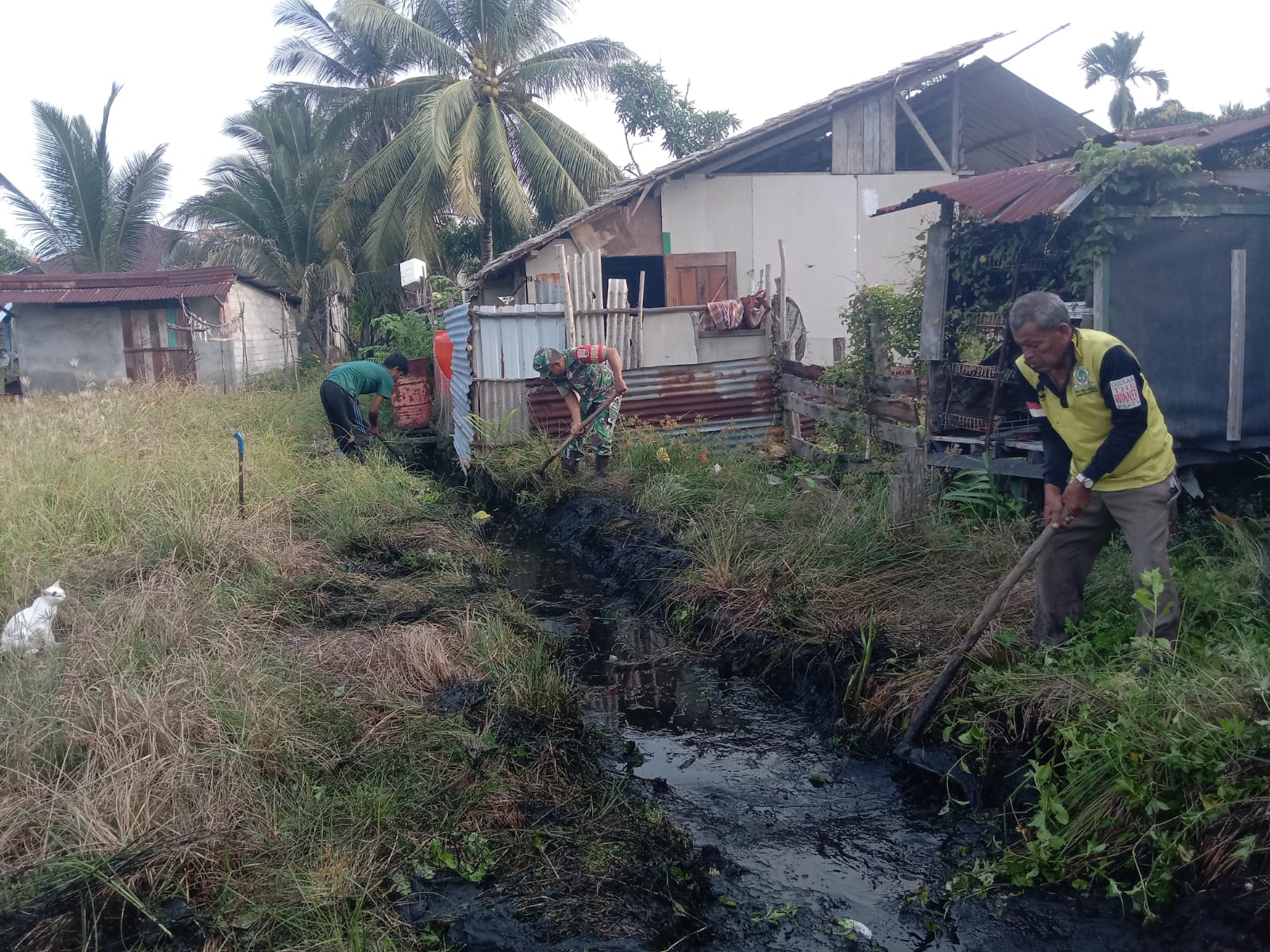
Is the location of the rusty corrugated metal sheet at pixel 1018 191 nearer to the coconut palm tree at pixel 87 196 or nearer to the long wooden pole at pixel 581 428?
the long wooden pole at pixel 581 428

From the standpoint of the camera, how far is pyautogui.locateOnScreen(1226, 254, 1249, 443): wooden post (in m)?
5.38

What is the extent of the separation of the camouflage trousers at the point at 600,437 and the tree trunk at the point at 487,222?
1055 centimetres

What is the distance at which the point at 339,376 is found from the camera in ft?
33.0

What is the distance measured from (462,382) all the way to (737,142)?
17.0 feet

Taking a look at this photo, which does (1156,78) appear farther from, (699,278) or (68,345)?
(68,345)

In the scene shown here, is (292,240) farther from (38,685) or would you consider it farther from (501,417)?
(38,685)

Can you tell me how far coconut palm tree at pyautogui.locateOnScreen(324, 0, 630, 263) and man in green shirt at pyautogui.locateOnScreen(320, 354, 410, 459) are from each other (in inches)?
317

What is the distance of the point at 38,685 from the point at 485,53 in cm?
1784

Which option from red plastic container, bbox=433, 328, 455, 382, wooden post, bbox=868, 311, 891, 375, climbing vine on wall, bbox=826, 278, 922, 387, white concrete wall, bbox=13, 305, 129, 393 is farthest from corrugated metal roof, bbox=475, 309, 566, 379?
white concrete wall, bbox=13, 305, 129, 393

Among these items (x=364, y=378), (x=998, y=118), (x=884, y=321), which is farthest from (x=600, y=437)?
(x=998, y=118)

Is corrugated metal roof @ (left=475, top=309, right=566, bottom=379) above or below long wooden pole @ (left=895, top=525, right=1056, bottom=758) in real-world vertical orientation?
above

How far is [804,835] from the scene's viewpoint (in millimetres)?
3891

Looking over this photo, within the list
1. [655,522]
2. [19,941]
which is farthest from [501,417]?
[19,941]

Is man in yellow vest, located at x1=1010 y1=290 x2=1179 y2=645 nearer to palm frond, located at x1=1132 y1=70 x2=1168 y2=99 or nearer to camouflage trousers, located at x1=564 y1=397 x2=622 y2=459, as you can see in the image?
camouflage trousers, located at x1=564 y1=397 x2=622 y2=459
